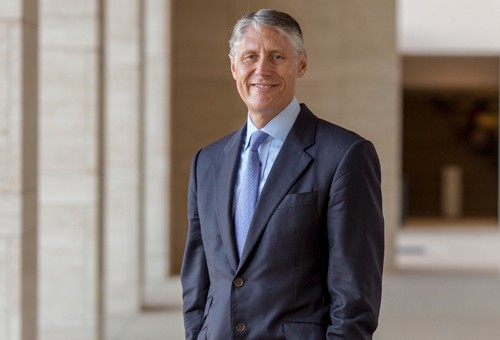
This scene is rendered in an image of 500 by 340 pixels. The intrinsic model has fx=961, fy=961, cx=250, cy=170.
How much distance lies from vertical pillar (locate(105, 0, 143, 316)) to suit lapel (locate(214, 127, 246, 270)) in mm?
7387

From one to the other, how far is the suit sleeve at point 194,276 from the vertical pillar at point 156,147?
390 inches

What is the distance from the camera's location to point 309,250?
2.66m

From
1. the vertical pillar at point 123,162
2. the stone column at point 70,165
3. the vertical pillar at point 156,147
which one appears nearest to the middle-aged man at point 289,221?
the stone column at point 70,165

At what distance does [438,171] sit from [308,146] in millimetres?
26114

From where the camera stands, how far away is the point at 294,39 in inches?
106

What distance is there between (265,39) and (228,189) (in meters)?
0.45

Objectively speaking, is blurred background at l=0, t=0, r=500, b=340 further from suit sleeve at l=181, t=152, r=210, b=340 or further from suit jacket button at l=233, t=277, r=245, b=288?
suit jacket button at l=233, t=277, r=245, b=288

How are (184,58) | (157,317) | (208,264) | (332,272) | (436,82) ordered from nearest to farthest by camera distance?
(332,272), (208,264), (157,317), (184,58), (436,82)

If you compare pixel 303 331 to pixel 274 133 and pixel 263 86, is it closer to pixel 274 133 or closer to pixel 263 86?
pixel 274 133

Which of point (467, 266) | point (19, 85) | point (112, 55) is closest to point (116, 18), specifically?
point (112, 55)

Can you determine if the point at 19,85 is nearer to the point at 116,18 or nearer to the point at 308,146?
the point at 308,146

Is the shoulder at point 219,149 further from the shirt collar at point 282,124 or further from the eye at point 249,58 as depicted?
the eye at point 249,58
